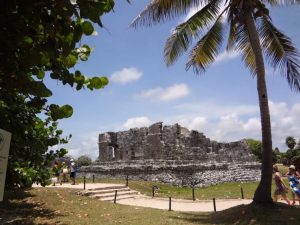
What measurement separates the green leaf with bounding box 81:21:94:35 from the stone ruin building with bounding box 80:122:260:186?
20907mm

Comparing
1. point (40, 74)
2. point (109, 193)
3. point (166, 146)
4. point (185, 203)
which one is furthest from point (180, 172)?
point (40, 74)

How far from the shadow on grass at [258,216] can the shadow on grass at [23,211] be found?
400 centimetres

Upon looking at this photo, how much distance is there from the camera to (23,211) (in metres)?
12.4

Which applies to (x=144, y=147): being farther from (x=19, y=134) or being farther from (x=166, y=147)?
(x=19, y=134)

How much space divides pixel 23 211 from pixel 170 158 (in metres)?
15.8

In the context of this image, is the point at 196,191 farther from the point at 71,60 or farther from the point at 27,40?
the point at 27,40

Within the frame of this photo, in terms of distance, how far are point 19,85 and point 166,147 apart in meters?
23.2

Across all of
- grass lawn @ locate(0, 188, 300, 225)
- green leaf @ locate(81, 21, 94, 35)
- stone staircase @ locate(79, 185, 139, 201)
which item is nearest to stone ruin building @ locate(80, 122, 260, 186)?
stone staircase @ locate(79, 185, 139, 201)

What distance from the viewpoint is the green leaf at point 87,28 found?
4.03 metres

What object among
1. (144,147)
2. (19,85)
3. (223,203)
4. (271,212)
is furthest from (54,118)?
(144,147)

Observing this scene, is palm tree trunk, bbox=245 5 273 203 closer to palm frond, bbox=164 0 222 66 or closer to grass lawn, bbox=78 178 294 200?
palm frond, bbox=164 0 222 66

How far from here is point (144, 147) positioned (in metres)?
29.2

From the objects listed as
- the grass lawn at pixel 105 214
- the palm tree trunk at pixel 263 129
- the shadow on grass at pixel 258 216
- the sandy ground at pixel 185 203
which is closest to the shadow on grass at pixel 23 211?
the grass lawn at pixel 105 214

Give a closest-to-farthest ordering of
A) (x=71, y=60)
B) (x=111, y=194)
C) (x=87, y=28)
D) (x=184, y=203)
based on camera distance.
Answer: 1. (x=87, y=28)
2. (x=71, y=60)
3. (x=184, y=203)
4. (x=111, y=194)
